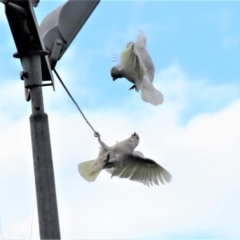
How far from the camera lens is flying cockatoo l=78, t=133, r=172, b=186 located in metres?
2.48

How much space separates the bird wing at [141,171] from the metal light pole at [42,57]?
0.50 meters

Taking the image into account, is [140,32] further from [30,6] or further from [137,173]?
[30,6]

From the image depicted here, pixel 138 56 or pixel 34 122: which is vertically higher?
pixel 138 56

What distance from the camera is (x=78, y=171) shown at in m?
2.67

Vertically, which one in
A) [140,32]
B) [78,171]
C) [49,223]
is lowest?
[49,223]

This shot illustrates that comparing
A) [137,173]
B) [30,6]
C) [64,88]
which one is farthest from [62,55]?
[137,173]

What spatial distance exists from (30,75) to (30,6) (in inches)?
9.1

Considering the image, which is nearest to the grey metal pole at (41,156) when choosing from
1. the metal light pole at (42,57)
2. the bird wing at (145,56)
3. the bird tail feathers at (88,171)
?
the metal light pole at (42,57)

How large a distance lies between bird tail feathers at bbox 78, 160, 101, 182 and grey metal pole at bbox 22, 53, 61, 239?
455 millimetres

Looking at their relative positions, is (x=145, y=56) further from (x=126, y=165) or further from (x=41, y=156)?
(x=41, y=156)

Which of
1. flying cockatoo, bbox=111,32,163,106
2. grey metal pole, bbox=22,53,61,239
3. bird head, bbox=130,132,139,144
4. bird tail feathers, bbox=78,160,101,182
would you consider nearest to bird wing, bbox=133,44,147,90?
flying cockatoo, bbox=111,32,163,106

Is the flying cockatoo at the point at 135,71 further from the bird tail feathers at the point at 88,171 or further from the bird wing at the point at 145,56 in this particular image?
the bird tail feathers at the point at 88,171

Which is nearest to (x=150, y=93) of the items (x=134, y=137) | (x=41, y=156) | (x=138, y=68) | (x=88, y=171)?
(x=138, y=68)

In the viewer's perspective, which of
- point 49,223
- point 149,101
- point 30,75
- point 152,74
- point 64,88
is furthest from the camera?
point 152,74
